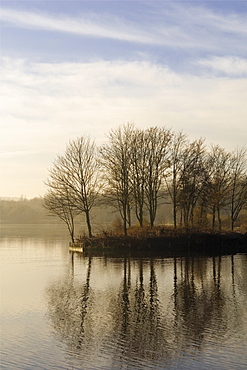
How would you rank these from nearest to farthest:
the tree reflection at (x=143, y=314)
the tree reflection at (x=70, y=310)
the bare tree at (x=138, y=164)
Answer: the tree reflection at (x=143, y=314) < the tree reflection at (x=70, y=310) < the bare tree at (x=138, y=164)

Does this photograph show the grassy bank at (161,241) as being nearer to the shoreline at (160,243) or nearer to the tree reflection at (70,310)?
the shoreline at (160,243)

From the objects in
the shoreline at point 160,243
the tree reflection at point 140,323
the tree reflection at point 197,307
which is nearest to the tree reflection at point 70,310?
the tree reflection at point 140,323

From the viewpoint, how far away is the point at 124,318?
1970 centimetres

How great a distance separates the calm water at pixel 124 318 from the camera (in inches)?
569

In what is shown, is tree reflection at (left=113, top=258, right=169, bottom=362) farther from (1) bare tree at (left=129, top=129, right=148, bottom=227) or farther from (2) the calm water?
(1) bare tree at (left=129, top=129, right=148, bottom=227)

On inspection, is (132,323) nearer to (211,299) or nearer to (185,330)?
(185,330)

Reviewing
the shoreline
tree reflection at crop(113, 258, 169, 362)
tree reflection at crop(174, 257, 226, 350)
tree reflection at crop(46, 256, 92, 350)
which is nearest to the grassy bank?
the shoreline

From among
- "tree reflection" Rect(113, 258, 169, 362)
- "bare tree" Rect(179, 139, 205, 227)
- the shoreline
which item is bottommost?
"tree reflection" Rect(113, 258, 169, 362)

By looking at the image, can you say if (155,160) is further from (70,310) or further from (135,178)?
(70,310)

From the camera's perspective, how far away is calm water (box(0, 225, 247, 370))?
14445 mm

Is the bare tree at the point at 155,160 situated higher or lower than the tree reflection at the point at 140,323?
higher

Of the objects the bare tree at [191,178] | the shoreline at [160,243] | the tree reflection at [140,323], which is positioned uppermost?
the bare tree at [191,178]

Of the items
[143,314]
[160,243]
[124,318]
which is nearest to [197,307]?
[143,314]

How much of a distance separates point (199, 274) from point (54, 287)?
10.1m
